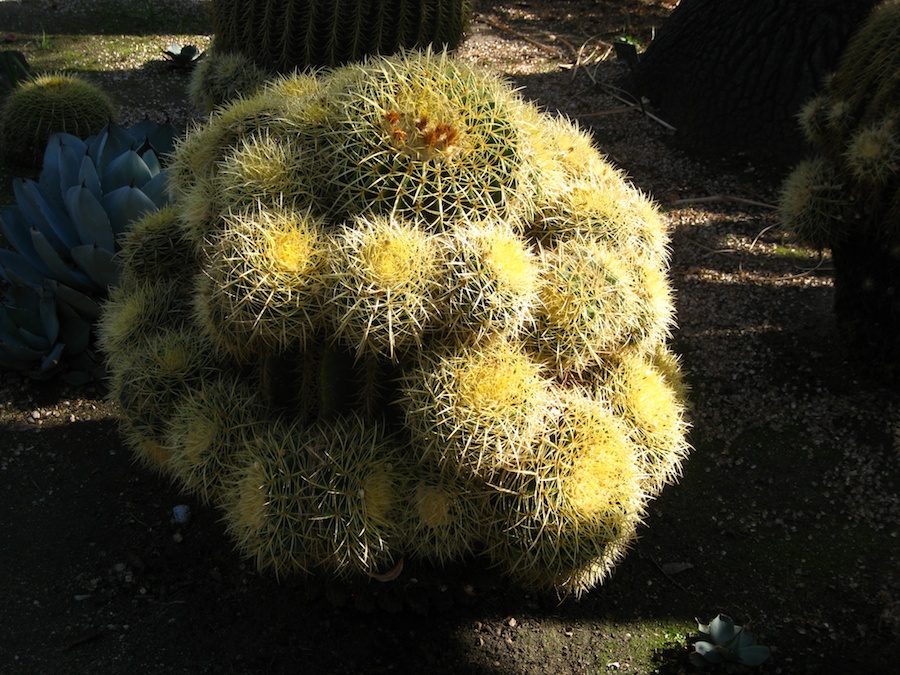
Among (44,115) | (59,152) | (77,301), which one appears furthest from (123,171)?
(44,115)

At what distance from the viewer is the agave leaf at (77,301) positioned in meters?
3.83

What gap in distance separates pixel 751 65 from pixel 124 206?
3798 mm

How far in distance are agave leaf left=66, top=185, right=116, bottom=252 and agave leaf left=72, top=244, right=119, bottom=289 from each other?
0.16ft

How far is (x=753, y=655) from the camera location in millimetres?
2604

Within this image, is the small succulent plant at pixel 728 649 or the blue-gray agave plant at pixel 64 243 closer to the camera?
the small succulent plant at pixel 728 649

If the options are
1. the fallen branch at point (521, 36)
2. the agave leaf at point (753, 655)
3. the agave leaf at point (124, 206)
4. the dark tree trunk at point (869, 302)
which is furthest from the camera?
the fallen branch at point (521, 36)

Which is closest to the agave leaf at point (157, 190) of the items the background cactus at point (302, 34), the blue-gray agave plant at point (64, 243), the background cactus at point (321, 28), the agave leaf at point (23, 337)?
the blue-gray agave plant at point (64, 243)

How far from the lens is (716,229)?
4797 millimetres

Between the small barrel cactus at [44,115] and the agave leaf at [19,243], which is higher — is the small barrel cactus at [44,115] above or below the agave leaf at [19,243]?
above

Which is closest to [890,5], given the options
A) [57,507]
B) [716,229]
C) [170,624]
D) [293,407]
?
[716,229]

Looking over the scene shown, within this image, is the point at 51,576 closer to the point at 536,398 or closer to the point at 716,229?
the point at 536,398

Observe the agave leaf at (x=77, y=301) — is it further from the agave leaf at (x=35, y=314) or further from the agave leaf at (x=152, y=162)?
the agave leaf at (x=152, y=162)

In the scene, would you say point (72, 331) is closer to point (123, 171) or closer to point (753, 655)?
point (123, 171)

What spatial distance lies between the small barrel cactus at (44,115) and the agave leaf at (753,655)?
15.4ft
